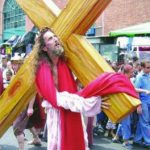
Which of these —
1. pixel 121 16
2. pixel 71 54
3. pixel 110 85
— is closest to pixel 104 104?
pixel 110 85

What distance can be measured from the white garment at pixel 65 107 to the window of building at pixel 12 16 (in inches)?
1026

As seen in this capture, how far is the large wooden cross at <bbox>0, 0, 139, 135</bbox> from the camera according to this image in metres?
3.85

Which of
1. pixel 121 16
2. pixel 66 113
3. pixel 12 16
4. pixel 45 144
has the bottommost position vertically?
pixel 45 144

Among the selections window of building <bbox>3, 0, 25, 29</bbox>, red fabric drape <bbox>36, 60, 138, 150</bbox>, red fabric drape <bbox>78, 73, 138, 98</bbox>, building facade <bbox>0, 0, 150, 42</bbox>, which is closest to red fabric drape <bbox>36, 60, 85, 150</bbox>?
red fabric drape <bbox>36, 60, 138, 150</bbox>

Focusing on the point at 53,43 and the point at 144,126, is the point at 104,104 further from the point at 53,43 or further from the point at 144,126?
the point at 144,126

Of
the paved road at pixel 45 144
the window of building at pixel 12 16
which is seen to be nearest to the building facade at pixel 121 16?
the window of building at pixel 12 16

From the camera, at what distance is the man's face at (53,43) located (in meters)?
4.06

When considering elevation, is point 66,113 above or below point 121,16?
below

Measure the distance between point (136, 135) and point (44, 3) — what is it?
14.4 feet

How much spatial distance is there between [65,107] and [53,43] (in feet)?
1.99

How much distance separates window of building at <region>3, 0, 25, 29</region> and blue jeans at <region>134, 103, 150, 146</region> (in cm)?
2270

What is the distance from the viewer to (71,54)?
4133 millimetres

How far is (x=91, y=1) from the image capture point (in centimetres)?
391

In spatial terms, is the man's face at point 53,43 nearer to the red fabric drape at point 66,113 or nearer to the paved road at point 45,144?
the red fabric drape at point 66,113
